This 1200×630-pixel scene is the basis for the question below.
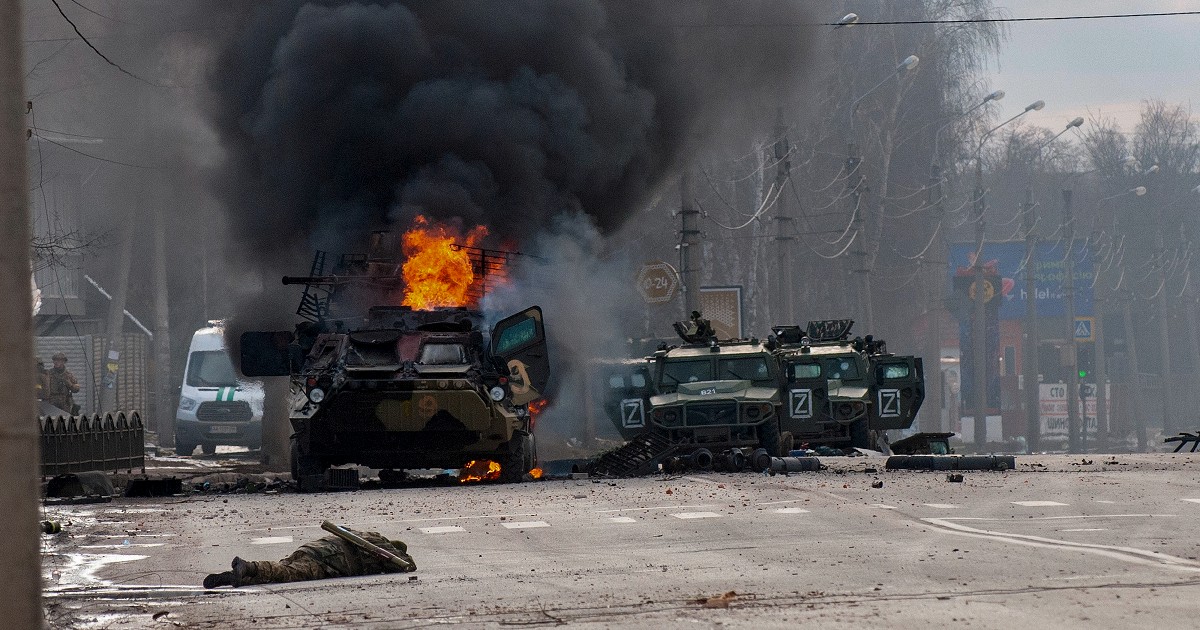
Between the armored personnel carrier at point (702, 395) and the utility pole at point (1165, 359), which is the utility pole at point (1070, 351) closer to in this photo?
the utility pole at point (1165, 359)

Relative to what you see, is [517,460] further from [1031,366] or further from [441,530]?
[1031,366]

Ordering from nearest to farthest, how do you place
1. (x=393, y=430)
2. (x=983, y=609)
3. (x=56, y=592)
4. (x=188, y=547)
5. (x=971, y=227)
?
(x=983, y=609)
(x=56, y=592)
(x=188, y=547)
(x=393, y=430)
(x=971, y=227)

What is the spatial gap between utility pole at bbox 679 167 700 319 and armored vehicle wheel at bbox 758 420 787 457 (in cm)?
685

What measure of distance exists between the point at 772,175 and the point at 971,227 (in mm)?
35864

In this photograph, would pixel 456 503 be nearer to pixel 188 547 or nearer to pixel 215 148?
pixel 188 547

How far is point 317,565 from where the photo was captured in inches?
353

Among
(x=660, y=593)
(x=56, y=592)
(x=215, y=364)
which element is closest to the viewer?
(x=660, y=593)

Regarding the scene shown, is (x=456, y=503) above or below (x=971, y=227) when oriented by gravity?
below

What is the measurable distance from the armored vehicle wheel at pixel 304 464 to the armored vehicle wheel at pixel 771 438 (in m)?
5.79

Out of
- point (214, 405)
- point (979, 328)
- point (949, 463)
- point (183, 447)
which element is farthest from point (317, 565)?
point (979, 328)

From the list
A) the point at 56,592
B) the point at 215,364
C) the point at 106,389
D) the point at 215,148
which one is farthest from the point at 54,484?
the point at 106,389

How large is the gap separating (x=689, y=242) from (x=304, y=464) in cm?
1131

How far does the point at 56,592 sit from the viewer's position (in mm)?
8727

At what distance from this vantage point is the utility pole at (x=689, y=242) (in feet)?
86.3
